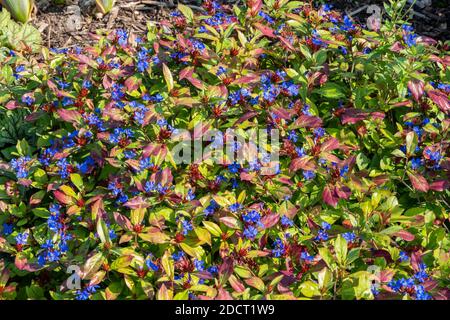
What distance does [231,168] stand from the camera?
2918 mm

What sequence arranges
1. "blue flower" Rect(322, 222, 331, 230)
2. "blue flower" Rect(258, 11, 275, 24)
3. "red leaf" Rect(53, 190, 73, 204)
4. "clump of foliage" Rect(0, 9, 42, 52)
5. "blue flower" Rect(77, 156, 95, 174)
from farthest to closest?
1. "clump of foliage" Rect(0, 9, 42, 52)
2. "blue flower" Rect(258, 11, 275, 24)
3. "blue flower" Rect(77, 156, 95, 174)
4. "red leaf" Rect(53, 190, 73, 204)
5. "blue flower" Rect(322, 222, 331, 230)

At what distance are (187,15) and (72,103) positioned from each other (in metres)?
0.90

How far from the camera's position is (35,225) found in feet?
10.0

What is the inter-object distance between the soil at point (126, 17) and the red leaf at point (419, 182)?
6.73 feet

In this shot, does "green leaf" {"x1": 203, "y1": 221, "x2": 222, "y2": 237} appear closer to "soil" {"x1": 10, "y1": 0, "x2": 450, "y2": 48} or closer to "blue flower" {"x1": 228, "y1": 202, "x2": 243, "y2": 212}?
"blue flower" {"x1": 228, "y1": 202, "x2": 243, "y2": 212}

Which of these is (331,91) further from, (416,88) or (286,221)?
(286,221)

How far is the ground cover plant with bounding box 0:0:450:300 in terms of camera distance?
2.63 metres

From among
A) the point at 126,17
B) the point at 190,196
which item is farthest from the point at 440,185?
the point at 126,17

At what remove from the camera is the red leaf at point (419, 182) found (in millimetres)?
2898

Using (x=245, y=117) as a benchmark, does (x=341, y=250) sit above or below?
below

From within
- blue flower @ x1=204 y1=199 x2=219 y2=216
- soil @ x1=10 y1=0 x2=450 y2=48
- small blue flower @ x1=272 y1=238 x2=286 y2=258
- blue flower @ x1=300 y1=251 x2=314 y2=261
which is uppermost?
soil @ x1=10 y1=0 x2=450 y2=48

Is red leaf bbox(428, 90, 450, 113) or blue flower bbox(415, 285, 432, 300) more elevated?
red leaf bbox(428, 90, 450, 113)

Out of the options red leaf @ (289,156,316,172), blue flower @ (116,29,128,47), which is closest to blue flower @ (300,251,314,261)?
red leaf @ (289,156,316,172)

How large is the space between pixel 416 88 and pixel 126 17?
245cm
